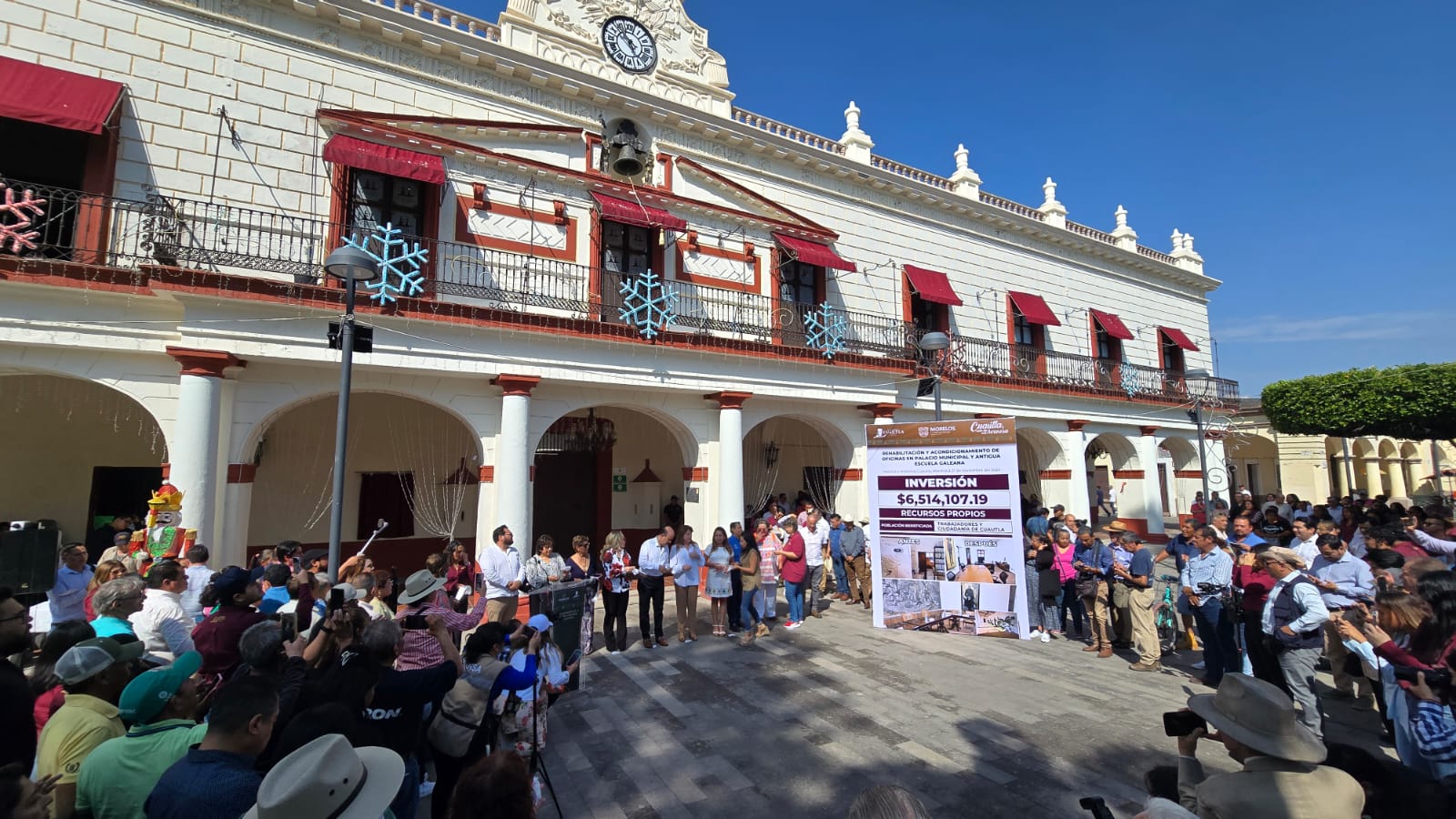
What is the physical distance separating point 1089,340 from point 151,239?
21.9m

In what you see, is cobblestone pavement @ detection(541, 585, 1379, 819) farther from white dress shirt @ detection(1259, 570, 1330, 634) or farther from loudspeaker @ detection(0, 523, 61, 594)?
loudspeaker @ detection(0, 523, 61, 594)

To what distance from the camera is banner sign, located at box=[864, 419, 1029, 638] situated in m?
7.88

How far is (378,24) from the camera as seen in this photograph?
9.91 meters

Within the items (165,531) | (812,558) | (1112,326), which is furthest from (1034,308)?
(165,531)

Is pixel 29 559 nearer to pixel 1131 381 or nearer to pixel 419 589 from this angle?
pixel 419 589

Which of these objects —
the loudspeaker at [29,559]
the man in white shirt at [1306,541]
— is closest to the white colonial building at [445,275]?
the loudspeaker at [29,559]

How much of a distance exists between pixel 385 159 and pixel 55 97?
354 cm

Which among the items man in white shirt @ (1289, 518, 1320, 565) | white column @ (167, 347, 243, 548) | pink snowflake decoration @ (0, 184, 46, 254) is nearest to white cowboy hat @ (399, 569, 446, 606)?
white column @ (167, 347, 243, 548)

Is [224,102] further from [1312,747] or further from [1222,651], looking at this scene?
[1222,651]

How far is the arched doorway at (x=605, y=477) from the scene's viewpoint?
1322 centimetres

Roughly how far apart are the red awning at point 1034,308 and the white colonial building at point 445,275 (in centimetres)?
164

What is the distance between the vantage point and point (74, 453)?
9820 mm

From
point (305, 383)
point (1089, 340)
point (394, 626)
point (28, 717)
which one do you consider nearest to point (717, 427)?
point (305, 383)

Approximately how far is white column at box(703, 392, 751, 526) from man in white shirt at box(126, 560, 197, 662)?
8.07 metres
